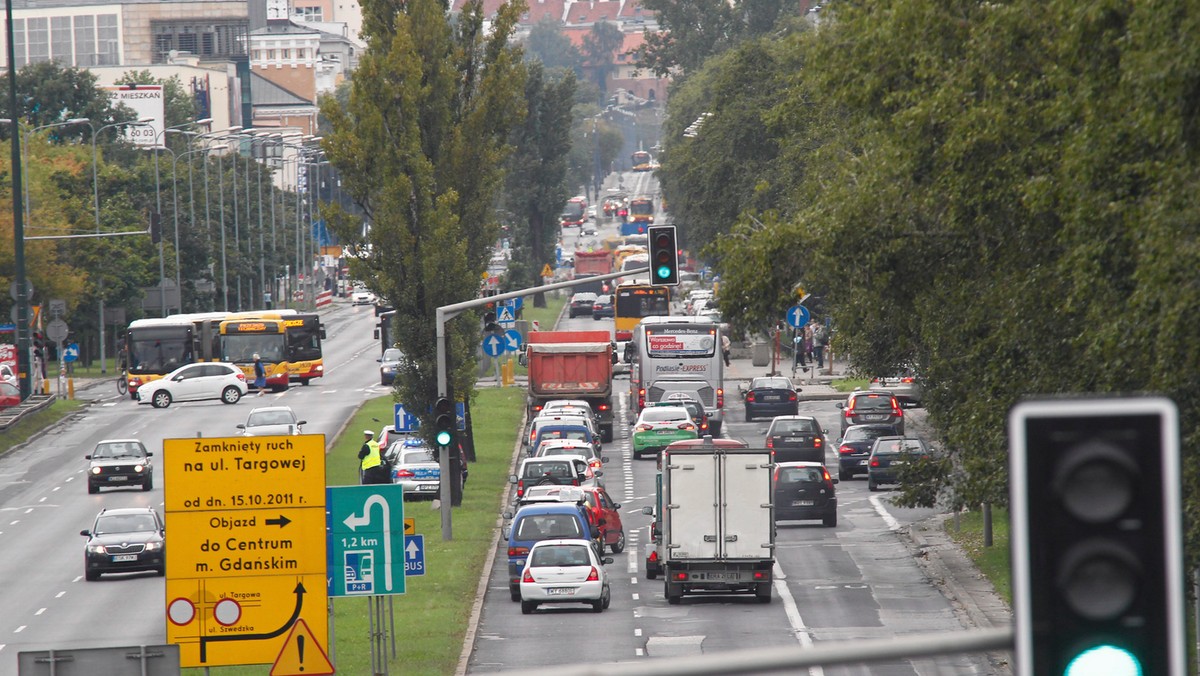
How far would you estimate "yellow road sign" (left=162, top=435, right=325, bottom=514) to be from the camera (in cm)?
1888

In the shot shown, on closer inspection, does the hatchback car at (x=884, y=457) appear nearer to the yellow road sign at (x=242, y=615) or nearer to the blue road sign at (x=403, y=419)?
the blue road sign at (x=403, y=419)

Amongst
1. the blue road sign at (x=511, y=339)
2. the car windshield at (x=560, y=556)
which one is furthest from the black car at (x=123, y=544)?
the blue road sign at (x=511, y=339)

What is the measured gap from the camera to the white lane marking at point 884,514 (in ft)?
135

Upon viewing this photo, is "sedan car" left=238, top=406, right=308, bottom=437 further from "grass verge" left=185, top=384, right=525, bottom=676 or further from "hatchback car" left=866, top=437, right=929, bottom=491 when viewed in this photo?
"hatchback car" left=866, top=437, right=929, bottom=491

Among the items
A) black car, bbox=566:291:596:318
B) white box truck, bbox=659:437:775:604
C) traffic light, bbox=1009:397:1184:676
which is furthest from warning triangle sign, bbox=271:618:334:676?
black car, bbox=566:291:596:318

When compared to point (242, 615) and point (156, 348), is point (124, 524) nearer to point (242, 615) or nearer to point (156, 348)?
point (242, 615)

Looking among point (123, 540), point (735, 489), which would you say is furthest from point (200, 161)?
point (735, 489)

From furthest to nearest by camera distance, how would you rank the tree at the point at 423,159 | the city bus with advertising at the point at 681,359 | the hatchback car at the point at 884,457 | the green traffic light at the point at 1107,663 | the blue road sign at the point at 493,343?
the city bus with advertising at the point at 681,359
the blue road sign at the point at 493,343
the hatchback car at the point at 884,457
the tree at the point at 423,159
the green traffic light at the point at 1107,663

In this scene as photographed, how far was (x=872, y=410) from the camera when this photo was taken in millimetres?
54281

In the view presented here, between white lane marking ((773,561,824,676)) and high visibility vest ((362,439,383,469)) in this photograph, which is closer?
white lane marking ((773,561,824,676))

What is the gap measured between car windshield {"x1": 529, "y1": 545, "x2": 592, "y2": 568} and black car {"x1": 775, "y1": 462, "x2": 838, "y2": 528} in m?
11.1

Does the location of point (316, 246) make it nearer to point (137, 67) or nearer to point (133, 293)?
point (137, 67)

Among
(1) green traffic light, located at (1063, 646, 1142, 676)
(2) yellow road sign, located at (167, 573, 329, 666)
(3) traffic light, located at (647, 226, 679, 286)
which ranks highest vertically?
(3) traffic light, located at (647, 226, 679, 286)

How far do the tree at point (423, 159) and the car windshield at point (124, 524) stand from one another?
27.4 feet
